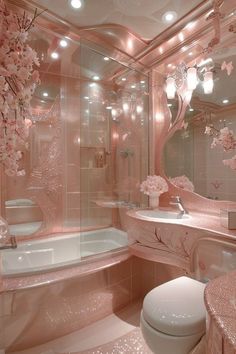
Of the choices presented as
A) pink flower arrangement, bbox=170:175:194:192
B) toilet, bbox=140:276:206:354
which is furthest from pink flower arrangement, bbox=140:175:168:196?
toilet, bbox=140:276:206:354

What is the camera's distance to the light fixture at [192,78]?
2045mm

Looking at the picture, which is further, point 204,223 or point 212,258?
point 204,223

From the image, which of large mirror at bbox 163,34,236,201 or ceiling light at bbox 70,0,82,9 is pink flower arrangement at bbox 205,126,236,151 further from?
ceiling light at bbox 70,0,82,9

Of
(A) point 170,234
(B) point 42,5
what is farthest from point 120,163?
(B) point 42,5

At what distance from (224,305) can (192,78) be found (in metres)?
2.04

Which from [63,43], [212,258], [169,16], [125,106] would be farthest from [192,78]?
[212,258]

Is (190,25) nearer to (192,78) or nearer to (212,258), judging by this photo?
(192,78)

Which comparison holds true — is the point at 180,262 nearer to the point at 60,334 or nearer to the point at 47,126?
the point at 60,334

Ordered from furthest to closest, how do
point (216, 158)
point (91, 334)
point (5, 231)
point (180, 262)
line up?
point (216, 158), point (91, 334), point (180, 262), point (5, 231)

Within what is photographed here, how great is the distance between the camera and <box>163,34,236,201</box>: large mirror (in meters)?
1.79

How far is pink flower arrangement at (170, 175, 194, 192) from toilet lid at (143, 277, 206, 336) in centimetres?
99

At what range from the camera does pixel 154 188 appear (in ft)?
7.34

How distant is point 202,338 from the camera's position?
1.09 metres

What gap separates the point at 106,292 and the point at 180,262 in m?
0.77
